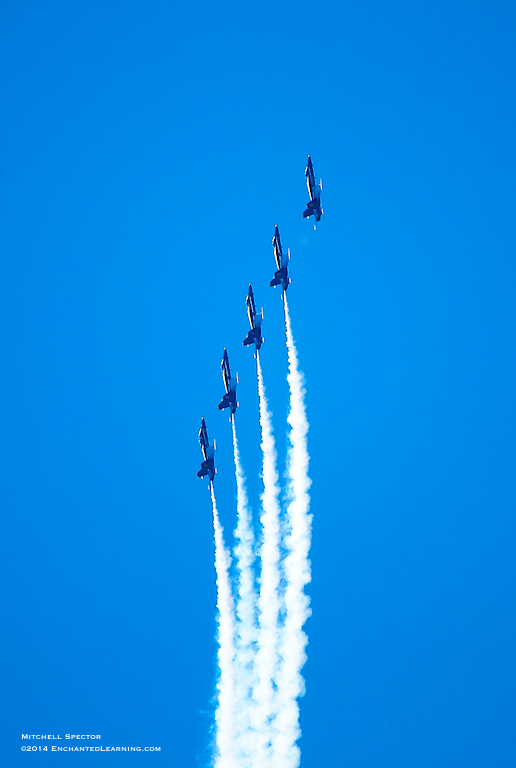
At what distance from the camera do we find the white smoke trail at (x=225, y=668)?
3631 centimetres

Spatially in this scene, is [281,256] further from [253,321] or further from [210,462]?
[210,462]

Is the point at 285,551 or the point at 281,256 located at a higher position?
the point at 281,256

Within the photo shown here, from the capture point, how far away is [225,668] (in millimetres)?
36875

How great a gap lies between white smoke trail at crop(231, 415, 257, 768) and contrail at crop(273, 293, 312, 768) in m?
1.25

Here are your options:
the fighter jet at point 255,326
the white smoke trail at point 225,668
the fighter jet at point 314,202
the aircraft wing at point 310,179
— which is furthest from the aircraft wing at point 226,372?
the aircraft wing at point 310,179

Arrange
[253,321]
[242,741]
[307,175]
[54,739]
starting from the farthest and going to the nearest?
[54,739] < [307,175] < [253,321] < [242,741]

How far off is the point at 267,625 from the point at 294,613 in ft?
3.98

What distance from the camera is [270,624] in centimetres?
3653

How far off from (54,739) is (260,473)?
24.3 m

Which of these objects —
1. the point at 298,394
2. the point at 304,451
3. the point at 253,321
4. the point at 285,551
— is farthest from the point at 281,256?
the point at 285,551

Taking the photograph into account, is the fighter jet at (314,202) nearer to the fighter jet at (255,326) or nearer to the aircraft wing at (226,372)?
the fighter jet at (255,326)

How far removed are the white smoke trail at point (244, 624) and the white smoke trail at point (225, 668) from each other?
253 mm

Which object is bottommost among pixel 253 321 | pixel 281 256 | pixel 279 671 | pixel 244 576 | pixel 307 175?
pixel 279 671

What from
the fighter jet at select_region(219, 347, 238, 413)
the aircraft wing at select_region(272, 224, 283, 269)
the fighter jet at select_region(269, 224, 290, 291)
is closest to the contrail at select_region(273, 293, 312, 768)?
the fighter jet at select_region(219, 347, 238, 413)
